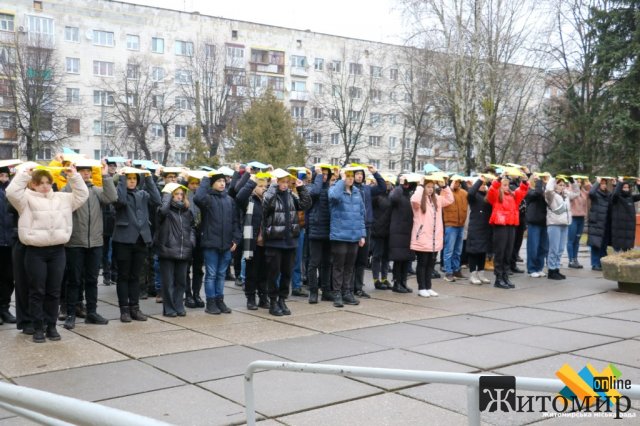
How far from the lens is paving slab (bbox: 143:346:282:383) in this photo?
6.35 meters

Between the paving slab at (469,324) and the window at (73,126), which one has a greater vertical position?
the window at (73,126)

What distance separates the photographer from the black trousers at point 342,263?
1025 centimetres

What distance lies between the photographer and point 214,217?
9.61 m

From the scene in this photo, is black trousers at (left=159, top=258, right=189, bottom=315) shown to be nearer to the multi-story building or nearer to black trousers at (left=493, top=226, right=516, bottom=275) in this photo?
black trousers at (left=493, top=226, right=516, bottom=275)

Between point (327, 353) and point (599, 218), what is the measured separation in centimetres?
965

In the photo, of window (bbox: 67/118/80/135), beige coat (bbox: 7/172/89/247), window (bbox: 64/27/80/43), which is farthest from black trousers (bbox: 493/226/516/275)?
window (bbox: 64/27/80/43)

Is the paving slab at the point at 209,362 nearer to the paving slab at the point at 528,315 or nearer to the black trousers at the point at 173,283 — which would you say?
the black trousers at the point at 173,283

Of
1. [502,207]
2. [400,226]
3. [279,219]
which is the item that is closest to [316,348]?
[279,219]

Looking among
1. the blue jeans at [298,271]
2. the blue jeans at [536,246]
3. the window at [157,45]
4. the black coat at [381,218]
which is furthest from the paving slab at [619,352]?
the window at [157,45]

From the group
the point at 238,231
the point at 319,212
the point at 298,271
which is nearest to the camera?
the point at 238,231

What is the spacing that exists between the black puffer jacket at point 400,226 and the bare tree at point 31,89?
3820 cm

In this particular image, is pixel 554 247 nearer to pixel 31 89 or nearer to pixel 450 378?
pixel 450 378

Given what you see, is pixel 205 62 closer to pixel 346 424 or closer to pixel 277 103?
pixel 277 103

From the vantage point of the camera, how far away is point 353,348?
743cm
